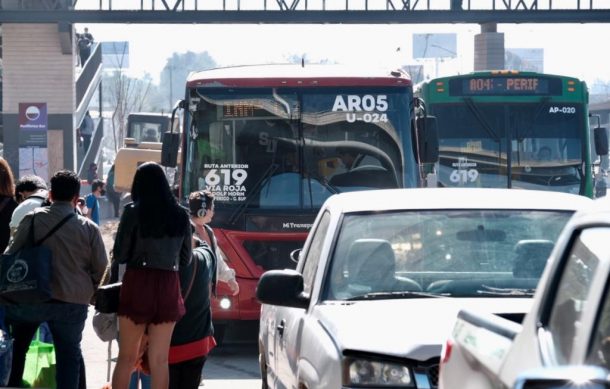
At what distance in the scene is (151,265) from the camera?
7.75 meters

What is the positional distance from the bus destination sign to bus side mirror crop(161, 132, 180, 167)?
262 inches

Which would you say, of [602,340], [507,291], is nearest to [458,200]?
[507,291]

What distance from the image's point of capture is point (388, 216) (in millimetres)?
7484

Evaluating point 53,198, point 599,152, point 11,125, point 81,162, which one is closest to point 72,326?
point 53,198

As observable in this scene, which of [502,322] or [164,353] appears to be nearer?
[502,322]

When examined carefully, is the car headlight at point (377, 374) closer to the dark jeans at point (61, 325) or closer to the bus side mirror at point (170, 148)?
the dark jeans at point (61, 325)

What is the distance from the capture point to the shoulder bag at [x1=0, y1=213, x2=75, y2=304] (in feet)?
28.0

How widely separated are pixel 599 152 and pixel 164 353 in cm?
1236

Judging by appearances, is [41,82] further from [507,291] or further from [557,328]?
[557,328]

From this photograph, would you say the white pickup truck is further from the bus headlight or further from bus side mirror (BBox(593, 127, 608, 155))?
bus side mirror (BBox(593, 127, 608, 155))

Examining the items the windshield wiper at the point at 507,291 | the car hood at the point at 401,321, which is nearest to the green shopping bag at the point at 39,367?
the car hood at the point at 401,321

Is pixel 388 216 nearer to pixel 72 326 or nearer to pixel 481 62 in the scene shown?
pixel 72 326

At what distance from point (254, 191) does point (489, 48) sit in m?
32.3

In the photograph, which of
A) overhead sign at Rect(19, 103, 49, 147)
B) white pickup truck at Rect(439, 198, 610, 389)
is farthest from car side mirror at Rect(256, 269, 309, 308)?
overhead sign at Rect(19, 103, 49, 147)
